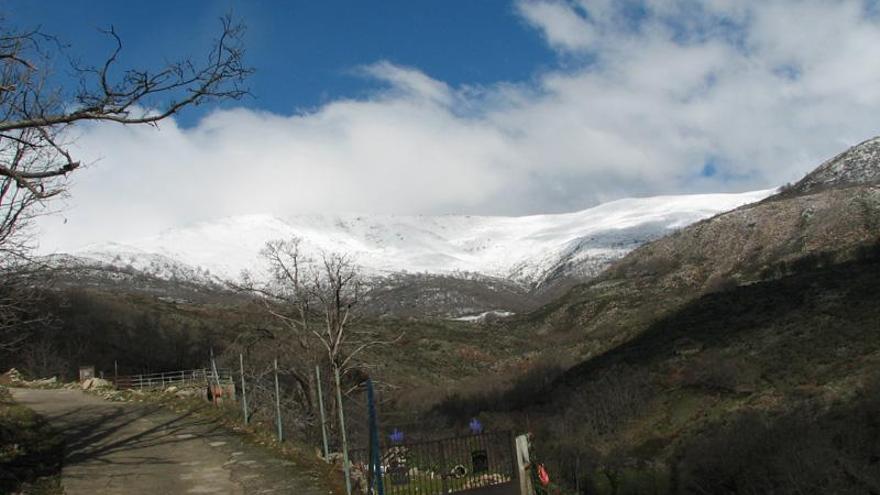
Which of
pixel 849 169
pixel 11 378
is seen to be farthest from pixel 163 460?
pixel 849 169

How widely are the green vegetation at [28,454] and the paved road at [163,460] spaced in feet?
0.77

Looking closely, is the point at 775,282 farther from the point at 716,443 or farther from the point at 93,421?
the point at 93,421

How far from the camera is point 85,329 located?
220 feet

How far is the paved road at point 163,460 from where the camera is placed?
404 inches

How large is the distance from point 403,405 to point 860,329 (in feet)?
127

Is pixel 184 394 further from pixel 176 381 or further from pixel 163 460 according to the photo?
pixel 176 381

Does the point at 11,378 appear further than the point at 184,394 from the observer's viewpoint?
Yes

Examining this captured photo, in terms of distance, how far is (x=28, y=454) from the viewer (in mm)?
12031

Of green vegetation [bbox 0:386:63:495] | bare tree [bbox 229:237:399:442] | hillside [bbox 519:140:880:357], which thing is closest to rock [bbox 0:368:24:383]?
bare tree [bbox 229:237:399:442]

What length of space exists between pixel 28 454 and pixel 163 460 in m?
2.26

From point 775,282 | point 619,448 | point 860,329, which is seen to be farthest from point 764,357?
point 775,282

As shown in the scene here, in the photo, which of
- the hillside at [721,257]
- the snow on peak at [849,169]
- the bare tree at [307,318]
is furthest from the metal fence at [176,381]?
the snow on peak at [849,169]

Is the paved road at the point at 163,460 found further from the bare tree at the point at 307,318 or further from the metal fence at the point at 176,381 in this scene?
the metal fence at the point at 176,381

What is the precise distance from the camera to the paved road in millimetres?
10273
